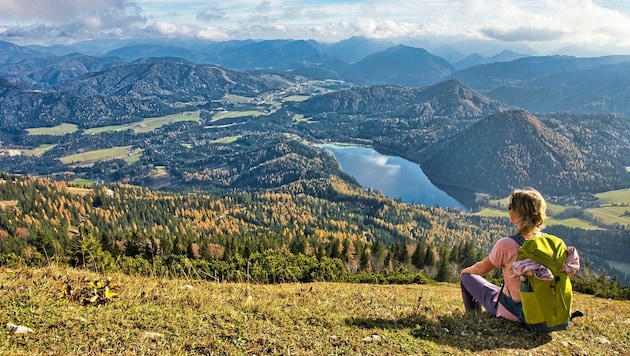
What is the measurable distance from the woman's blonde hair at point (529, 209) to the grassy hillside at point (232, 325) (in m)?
2.57

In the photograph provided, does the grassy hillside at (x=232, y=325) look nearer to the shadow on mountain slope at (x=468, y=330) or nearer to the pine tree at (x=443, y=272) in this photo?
the shadow on mountain slope at (x=468, y=330)

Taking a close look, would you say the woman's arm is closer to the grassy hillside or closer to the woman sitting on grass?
the woman sitting on grass

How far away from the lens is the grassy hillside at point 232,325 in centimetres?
742

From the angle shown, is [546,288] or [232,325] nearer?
[546,288]

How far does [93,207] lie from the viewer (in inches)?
6132

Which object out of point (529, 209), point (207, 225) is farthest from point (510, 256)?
point (207, 225)

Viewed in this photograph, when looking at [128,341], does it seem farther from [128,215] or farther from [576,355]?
[128,215]

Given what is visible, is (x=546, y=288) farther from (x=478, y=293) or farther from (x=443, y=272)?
(x=443, y=272)

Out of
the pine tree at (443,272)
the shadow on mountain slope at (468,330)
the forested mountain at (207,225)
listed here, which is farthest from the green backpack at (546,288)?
the pine tree at (443,272)

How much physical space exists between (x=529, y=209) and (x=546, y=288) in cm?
169

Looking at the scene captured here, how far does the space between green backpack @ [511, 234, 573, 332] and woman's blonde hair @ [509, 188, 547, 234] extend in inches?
10.4

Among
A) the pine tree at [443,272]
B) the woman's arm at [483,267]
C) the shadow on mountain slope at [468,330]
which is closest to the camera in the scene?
the shadow on mountain slope at [468,330]

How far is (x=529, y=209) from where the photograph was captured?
840 cm

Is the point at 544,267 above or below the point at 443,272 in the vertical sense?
above
